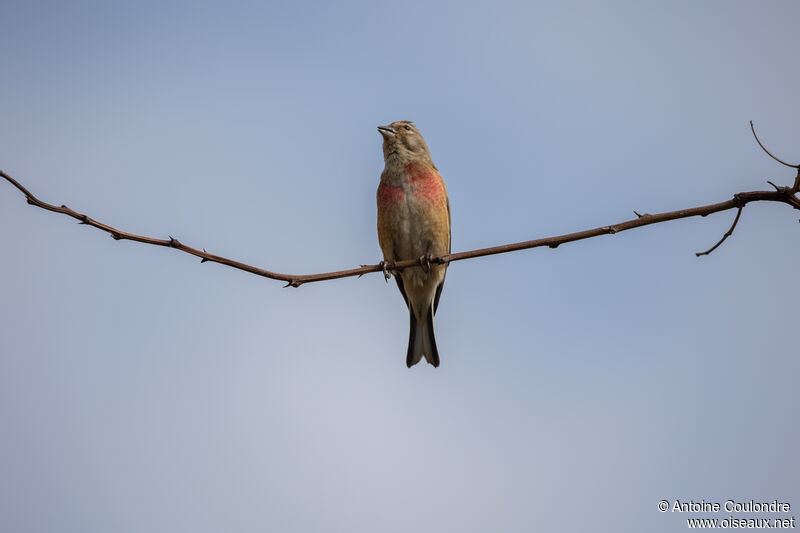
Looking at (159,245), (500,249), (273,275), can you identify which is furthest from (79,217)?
(500,249)

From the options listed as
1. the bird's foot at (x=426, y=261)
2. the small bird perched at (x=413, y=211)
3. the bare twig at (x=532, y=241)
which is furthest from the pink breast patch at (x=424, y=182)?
the bare twig at (x=532, y=241)

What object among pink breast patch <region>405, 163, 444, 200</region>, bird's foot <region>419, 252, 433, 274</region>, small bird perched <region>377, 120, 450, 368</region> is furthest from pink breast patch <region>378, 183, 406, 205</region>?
bird's foot <region>419, 252, 433, 274</region>

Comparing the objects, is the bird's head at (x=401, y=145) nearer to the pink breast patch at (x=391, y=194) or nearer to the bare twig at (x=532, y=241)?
the pink breast patch at (x=391, y=194)

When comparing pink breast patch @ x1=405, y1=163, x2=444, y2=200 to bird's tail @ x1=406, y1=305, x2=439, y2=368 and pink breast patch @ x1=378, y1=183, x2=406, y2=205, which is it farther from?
bird's tail @ x1=406, y1=305, x2=439, y2=368

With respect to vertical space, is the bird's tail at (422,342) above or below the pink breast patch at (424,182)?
below

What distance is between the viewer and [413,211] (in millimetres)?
7398

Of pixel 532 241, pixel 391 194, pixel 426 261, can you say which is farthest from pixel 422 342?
pixel 532 241

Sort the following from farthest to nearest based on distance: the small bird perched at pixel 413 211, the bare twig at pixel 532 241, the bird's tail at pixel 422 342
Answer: the bird's tail at pixel 422 342 → the small bird perched at pixel 413 211 → the bare twig at pixel 532 241

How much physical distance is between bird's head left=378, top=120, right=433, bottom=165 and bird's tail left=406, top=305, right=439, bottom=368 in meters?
1.61

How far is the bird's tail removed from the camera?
7.61 m

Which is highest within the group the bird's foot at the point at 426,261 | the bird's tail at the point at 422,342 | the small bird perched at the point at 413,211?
the small bird perched at the point at 413,211

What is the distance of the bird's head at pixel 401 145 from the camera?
299 inches

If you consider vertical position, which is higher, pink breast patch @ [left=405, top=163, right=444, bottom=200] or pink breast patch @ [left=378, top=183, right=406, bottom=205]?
pink breast patch @ [left=405, top=163, right=444, bottom=200]

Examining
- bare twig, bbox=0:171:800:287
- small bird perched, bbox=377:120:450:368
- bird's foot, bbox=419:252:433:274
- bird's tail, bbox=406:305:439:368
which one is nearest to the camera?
bare twig, bbox=0:171:800:287
